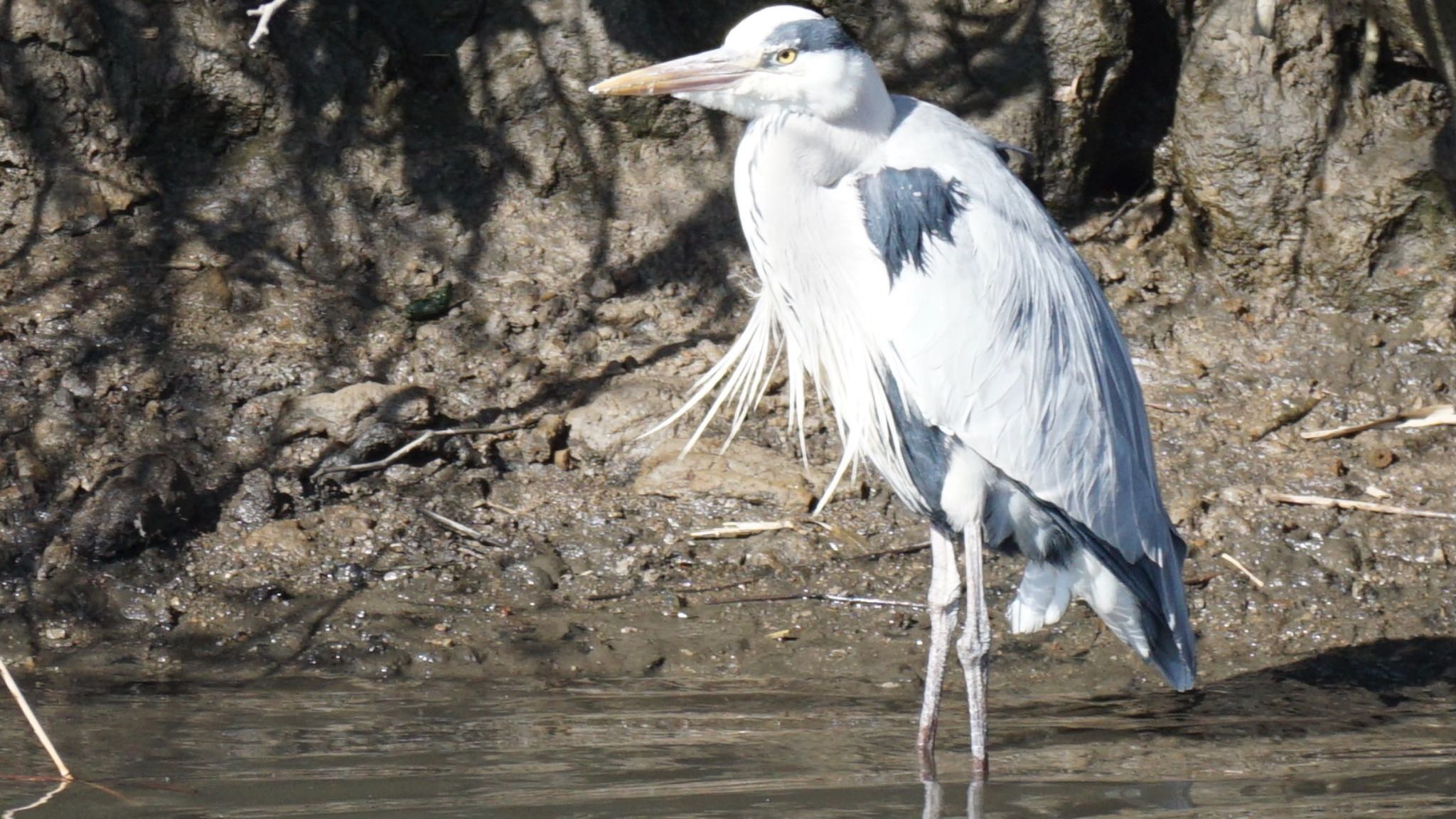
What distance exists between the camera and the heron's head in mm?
3475

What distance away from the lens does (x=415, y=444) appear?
5.02 metres

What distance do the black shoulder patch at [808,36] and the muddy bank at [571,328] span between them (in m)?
1.74

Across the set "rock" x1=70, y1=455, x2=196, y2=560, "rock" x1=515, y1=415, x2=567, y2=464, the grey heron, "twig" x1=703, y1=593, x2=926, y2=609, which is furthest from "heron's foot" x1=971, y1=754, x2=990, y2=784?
"rock" x1=70, y1=455, x2=196, y2=560

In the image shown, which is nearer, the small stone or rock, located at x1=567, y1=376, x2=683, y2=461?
the small stone

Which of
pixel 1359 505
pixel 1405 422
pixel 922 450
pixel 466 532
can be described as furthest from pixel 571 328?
pixel 1405 422

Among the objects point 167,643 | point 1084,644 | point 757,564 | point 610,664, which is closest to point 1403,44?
point 1084,644

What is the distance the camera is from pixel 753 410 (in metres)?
5.34

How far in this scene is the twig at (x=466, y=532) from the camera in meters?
4.82

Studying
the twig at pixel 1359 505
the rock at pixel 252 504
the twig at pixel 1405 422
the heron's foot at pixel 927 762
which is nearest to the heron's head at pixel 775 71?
the heron's foot at pixel 927 762

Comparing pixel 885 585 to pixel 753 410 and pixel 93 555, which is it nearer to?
pixel 753 410

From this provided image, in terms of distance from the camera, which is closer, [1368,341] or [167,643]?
[167,643]

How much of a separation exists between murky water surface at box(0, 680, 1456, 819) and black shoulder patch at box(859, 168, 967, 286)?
1145mm

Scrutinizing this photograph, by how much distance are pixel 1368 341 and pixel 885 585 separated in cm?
198

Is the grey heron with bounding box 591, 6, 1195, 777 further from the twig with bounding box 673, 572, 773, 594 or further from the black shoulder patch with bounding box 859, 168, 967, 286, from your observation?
the twig with bounding box 673, 572, 773, 594
